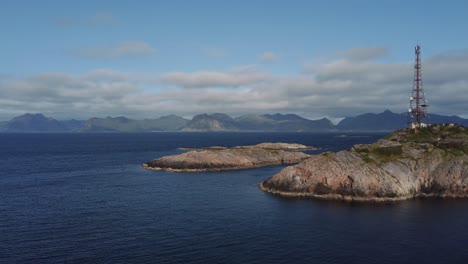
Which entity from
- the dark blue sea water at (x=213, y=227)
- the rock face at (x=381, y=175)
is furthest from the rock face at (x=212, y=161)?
the rock face at (x=381, y=175)

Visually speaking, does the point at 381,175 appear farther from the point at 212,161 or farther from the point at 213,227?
the point at 212,161

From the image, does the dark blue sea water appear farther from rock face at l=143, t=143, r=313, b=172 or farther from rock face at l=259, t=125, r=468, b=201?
rock face at l=143, t=143, r=313, b=172

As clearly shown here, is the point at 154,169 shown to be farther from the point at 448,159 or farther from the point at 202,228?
the point at 448,159

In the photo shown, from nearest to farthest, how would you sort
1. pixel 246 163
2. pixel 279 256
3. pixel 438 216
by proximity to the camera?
pixel 279 256
pixel 438 216
pixel 246 163

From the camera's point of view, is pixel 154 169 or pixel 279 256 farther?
pixel 154 169

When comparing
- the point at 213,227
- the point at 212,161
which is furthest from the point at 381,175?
the point at 212,161

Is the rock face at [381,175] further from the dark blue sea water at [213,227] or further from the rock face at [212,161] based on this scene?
the rock face at [212,161]

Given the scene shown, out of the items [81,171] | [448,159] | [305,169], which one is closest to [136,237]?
[305,169]
